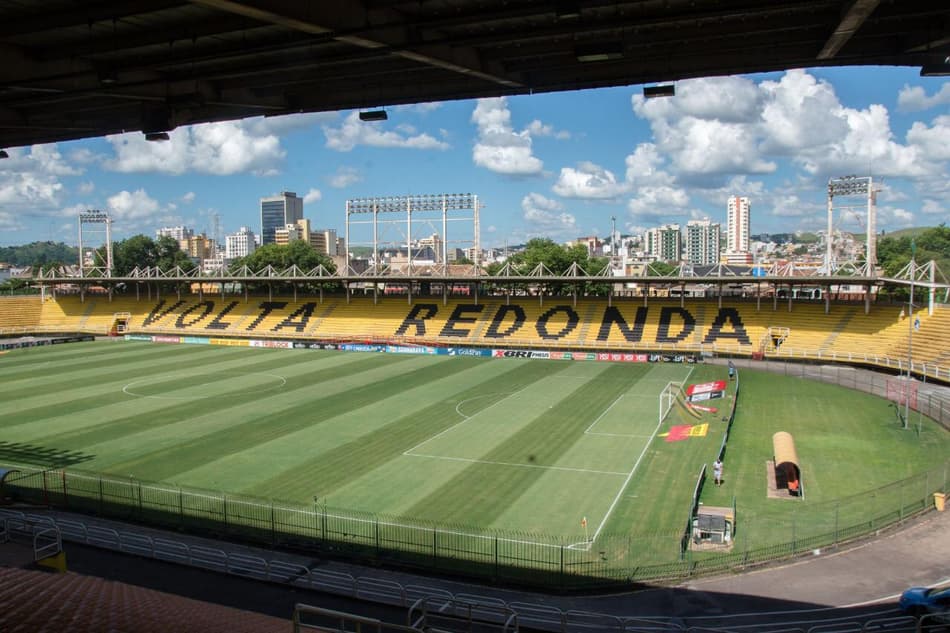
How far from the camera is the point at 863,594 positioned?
55.6 ft

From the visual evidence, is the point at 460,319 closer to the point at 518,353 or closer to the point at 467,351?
the point at 467,351

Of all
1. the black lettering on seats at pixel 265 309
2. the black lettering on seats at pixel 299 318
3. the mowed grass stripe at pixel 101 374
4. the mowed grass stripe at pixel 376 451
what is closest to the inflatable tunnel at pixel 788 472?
the mowed grass stripe at pixel 376 451

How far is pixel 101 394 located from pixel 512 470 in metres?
29.0

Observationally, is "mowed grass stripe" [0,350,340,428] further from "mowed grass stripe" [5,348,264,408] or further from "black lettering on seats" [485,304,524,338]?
"black lettering on seats" [485,304,524,338]

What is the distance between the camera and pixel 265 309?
76.5m

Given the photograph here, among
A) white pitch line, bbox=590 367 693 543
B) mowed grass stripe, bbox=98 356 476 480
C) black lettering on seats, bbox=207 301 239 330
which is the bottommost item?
white pitch line, bbox=590 367 693 543

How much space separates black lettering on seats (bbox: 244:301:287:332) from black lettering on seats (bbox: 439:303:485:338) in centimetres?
1974

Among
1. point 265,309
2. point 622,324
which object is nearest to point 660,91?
point 622,324

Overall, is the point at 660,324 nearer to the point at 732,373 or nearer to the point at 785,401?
the point at 732,373

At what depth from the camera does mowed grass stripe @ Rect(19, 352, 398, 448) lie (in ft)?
109

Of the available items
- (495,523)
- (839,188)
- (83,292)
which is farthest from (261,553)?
(83,292)

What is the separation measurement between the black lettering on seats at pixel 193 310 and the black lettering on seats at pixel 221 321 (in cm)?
176

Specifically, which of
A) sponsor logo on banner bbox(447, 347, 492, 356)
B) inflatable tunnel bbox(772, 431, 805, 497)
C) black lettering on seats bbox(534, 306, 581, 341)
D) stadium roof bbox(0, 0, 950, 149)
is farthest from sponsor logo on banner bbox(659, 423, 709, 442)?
black lettering on seats bbox(534, 306, 581, 341)

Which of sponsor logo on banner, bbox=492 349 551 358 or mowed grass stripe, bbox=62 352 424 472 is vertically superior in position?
sponsor logo on banner, bbox=492 349 551 358
